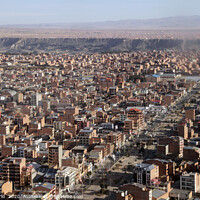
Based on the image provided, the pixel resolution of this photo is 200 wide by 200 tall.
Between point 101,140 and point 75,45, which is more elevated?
point 75,45

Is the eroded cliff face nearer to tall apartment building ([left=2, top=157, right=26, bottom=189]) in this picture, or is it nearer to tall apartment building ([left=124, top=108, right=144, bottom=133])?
tall apartment building ([left=124, top=108, right=144, bottom=133])

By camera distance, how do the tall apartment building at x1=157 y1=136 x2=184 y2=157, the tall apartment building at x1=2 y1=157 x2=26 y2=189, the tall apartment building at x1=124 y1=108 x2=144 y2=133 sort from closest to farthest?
the tall apartment building at x1=2 y1=157 x2=26 y2=189 → the tall apartment building at x1=157 y1=136 x2=184 y2=157 → the tall apartment building at x1=124 y1=108 x2=144 y2=133

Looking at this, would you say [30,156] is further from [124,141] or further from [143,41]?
[143,41]

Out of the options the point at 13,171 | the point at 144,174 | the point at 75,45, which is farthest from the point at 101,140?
the point at 75,45

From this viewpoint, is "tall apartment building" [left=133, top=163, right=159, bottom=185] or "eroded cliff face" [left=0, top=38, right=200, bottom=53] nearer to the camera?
"tall apartment building" [left=133, top=163, right=159, bottom=185]

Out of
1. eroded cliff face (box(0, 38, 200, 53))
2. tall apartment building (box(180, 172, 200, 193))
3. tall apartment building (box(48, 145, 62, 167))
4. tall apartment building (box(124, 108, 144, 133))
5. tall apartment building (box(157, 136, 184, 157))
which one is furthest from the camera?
eroded cliff face (box(0, 38, 200, 53))

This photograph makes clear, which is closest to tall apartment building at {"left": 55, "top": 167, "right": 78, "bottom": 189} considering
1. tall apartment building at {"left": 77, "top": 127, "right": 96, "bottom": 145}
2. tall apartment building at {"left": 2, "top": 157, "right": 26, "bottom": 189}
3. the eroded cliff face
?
tall apartment building at {"left": 2, "top": 157, "right": 26, "bottom": 189}

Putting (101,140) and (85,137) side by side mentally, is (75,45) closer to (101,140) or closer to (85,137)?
(85,137)
